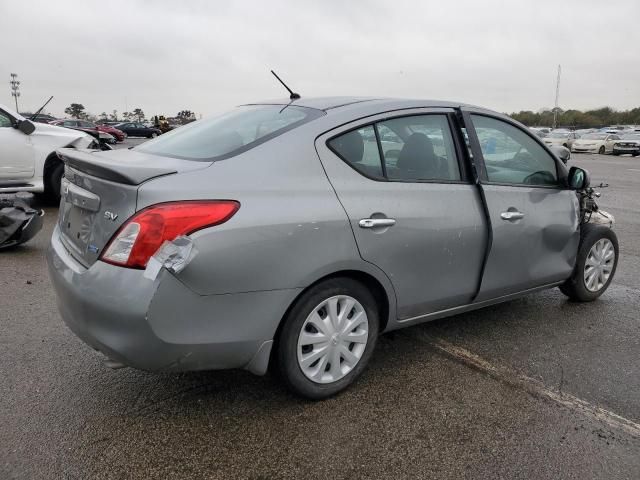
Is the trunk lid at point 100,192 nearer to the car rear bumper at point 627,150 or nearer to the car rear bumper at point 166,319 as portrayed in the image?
the car rear bumper at point 166,319

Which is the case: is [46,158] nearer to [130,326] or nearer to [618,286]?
[130,326]

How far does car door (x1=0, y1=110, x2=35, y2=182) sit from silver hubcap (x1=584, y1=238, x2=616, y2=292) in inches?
294

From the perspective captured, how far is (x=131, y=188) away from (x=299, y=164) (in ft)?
2.58

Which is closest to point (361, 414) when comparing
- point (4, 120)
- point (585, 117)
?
point (4, 120)

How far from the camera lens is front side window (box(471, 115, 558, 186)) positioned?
3494 millimetres

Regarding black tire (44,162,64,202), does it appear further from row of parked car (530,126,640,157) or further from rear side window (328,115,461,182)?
row of parked car (530,126,640,157)

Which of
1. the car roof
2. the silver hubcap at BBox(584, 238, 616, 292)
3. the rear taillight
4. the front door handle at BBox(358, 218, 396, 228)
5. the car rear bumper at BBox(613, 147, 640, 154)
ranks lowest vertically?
the car rear bumper at BBox(613, 147, 640, 154)

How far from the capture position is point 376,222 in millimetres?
2783

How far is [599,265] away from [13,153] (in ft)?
25.1

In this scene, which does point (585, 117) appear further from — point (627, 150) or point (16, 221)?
point (16, 221)

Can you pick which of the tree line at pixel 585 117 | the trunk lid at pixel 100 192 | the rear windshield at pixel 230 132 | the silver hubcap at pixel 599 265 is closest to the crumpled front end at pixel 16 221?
the rear windshield at pixel 230 132

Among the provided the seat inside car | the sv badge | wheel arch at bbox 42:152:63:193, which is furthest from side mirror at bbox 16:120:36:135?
the seat inside car

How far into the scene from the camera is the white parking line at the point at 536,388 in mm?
2732

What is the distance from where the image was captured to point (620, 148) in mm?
30859
